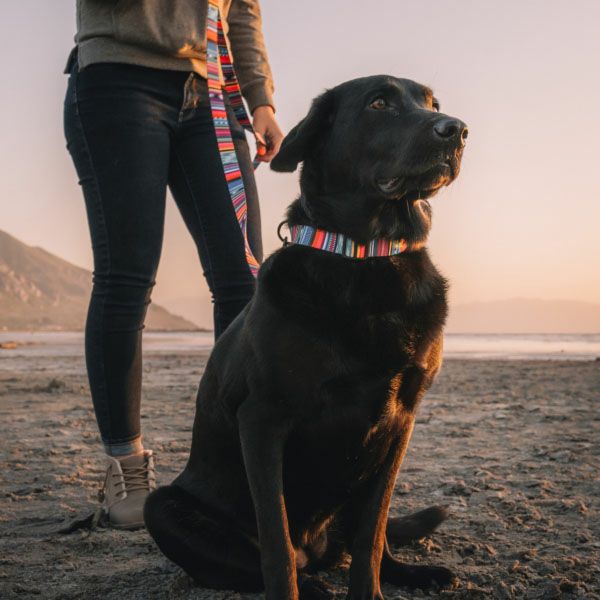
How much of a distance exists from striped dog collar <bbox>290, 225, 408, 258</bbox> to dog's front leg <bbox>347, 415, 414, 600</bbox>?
511mm

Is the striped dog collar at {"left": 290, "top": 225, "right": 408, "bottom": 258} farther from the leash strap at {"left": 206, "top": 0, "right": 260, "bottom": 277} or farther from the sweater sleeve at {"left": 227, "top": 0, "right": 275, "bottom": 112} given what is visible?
the sweater sleeve at {"left": 227, "top": 0, "right": 275, "bottom": 112}

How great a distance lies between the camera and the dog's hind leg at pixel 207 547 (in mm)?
2117

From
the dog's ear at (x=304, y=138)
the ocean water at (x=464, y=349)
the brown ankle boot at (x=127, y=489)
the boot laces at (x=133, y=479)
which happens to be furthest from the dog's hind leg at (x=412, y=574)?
the ocean water at (x=464, y=349)

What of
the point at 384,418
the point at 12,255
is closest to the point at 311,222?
the point at 384,418

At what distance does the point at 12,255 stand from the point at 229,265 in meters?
185

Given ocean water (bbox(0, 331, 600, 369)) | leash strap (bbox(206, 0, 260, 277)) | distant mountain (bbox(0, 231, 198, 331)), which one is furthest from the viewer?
distant mountain (bbox(0, 231, 198, 331))

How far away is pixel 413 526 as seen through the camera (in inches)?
99.2

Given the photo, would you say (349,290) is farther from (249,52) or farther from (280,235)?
(249,52)

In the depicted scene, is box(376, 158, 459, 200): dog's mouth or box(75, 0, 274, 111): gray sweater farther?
box(75, 0, 274, 111): gray sweater

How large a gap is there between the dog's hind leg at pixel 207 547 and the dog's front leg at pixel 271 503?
248mm

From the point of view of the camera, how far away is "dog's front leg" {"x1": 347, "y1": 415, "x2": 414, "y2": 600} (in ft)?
6.58

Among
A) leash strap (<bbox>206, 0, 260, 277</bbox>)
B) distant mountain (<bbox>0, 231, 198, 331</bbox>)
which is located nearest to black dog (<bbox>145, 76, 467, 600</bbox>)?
leash strap (<bbox>206, 0, 260, 277</bbox>)

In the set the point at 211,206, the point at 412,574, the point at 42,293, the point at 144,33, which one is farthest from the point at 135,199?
the point at 42,293

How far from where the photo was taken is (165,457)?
3.96m
